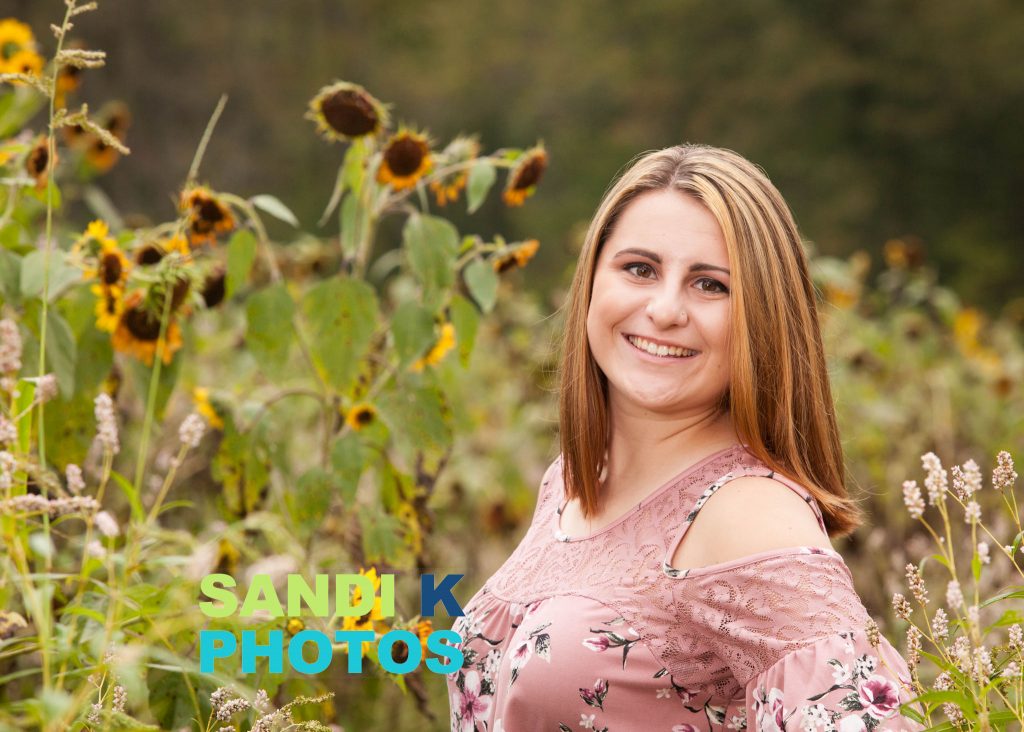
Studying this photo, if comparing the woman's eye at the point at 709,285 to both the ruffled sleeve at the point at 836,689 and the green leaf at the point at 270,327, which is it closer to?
the ruffled sleeve at the point at 836,689

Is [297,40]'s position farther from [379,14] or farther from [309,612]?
[309,612]

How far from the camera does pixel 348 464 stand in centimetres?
196

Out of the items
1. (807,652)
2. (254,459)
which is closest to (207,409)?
(254,459)

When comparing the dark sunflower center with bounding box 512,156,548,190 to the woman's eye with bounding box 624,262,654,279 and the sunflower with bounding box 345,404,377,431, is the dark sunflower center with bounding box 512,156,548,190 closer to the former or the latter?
the sunflower with bounding box 345,404,377,431

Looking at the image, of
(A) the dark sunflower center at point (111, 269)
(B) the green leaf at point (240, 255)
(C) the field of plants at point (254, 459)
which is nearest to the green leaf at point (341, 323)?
(C) the field of plants at point (254, 459)

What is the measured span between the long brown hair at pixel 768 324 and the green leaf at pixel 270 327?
0.70m

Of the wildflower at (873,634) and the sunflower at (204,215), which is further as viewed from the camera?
the sunflower at (204,215)

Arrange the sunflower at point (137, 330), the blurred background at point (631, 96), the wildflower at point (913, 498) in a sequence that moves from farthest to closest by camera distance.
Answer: the blurred background at point (631, 96) → the sunflower at point (137, 330) → the wildflower at point (913, 498)

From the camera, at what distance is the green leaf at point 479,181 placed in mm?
1959

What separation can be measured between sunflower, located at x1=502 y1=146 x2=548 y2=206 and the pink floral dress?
0.73m

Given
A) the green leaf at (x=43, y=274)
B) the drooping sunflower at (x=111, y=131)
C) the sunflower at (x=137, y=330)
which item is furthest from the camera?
the drooping sunflower at (x=111, y=131)

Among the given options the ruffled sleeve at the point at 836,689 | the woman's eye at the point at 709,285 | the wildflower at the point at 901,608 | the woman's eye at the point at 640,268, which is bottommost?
the ruffled sleeve at the point at 836,689

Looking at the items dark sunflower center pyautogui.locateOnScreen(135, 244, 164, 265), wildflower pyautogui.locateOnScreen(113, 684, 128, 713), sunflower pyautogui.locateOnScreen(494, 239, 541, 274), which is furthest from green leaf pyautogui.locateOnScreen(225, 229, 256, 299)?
wildflower pyautogui.locateOnScreen(113, 684, 128, 713)

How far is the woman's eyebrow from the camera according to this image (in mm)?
1375
